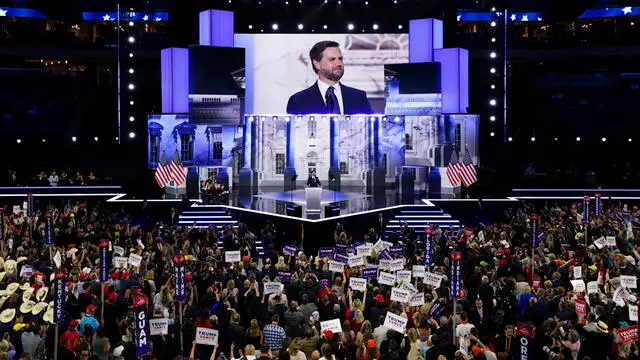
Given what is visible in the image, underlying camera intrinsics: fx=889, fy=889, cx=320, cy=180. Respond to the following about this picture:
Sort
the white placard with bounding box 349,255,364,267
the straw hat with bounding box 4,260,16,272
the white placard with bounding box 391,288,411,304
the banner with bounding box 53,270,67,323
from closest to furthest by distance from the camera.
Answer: the banner with bounding box 53,270,67,323 → the white placard with bounding box 391,288,411,304 → the white placard with bounding box 349,255,364,267 → the straw hat with bounding box 4,260,16,272

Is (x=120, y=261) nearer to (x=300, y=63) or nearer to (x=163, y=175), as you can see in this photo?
(x=163, y=175)

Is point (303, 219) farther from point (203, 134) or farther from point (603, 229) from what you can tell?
point (203, 134)

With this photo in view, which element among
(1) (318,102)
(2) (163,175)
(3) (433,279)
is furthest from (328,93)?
(3) (433,279)

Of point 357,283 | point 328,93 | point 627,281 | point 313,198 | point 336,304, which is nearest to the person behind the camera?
point 336,304

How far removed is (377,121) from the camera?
44.5 metres

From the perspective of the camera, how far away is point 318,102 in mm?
42906

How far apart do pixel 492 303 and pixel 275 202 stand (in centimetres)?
1949

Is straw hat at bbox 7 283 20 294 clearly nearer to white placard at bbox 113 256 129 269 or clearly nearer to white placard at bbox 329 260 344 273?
white placard at bbox 113 256 129 269

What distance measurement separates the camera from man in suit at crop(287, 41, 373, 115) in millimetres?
42938

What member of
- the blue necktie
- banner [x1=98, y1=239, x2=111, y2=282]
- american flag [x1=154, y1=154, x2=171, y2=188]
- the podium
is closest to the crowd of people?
banner [x1=98, y1=239, x2=111, y2=282]

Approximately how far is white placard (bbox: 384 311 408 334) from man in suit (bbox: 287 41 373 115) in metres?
29.0

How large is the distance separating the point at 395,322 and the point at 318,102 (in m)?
29.3

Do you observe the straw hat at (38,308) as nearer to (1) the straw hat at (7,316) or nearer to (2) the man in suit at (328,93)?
(1) the straw hat at (7,316)

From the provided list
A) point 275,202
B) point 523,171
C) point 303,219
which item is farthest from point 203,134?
point 523,171
